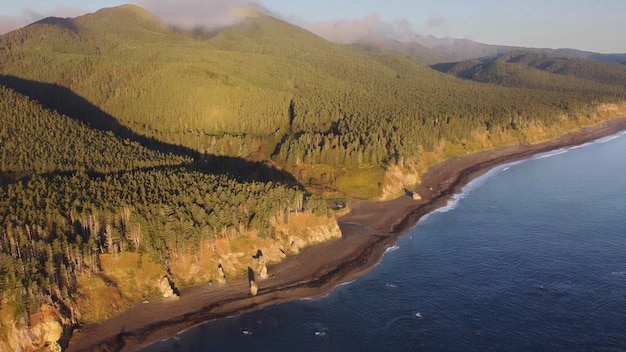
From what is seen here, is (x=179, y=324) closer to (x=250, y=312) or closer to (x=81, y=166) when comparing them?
(x=250, y=312)

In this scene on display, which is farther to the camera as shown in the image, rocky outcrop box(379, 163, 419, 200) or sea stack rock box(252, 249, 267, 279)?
rocky outcrop box(379, 163, 419, 200)

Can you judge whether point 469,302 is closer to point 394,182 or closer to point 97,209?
point 394,182

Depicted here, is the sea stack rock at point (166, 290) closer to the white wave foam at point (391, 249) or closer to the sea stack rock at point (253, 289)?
the sea stack rock at point (253, 289)

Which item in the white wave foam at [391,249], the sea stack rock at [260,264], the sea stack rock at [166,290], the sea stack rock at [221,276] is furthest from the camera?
the white wave foam at [391,249]

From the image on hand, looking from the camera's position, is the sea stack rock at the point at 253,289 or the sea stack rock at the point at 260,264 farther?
the sea stack rock at the point at 260,264

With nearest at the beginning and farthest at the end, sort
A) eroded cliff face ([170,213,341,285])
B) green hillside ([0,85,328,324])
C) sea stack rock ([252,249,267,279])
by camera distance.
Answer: green hillside ([0,85,328,324]), eroded cliff face ([170,213,341,285]), sea stack rock ([252,249,267,279])

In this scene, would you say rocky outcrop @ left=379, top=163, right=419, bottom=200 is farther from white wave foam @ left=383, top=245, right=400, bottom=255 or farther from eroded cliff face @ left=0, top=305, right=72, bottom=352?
eroded cliff face @ left=0, top=305, right=72, bottom=352

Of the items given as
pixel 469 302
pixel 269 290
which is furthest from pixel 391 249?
pixel 269 290

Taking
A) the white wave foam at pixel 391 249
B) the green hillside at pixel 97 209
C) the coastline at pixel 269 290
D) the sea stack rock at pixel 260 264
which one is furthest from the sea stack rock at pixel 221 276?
the white wave foam at pixel 391 249

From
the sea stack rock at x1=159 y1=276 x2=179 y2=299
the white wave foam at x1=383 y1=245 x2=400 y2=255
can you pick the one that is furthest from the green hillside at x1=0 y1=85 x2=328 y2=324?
the white wave foam at x1=383 y1=245 x2=400 y2=255

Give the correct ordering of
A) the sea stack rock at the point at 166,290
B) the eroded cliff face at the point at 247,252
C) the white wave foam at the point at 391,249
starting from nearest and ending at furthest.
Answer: the sea stack rock at the point at 166,290
the eroded cliff face at the point at 247,252
the white wave foam at the point at 391,249
